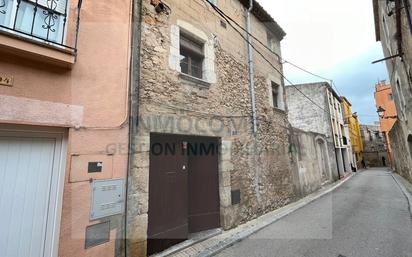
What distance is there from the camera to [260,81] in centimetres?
788

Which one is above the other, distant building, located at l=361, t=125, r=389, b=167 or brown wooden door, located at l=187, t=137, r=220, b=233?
distant building, located at l=361, t=125, r=389, b=167

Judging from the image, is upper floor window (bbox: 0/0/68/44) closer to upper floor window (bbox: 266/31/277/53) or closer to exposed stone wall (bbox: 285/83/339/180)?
upper floor window (bbox: 266/31/277/53)

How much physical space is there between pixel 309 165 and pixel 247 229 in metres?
6.87

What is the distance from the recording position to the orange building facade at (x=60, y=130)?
111 inches

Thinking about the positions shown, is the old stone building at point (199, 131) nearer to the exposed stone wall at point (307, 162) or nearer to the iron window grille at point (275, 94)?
the iron window grille at point (275, 94)

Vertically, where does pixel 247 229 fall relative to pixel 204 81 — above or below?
below

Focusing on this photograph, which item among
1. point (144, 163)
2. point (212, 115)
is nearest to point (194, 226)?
point (144, 163)

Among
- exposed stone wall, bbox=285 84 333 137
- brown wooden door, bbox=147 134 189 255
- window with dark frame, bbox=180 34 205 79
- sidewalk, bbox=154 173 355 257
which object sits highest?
exposed stone wall, bbox=285 84 333 137

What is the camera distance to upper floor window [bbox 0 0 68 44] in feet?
9.55

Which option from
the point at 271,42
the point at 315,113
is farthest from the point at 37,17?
the point at 315,113

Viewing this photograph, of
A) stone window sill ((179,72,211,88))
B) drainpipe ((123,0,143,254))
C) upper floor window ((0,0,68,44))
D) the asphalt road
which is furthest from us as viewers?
stone window sill ((179,72,211,88))

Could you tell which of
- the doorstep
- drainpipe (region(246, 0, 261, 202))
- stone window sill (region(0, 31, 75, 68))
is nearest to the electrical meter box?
the doorstep

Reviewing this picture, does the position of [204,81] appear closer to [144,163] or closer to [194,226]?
[144,163]

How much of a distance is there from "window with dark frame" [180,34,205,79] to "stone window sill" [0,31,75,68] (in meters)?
2.72
